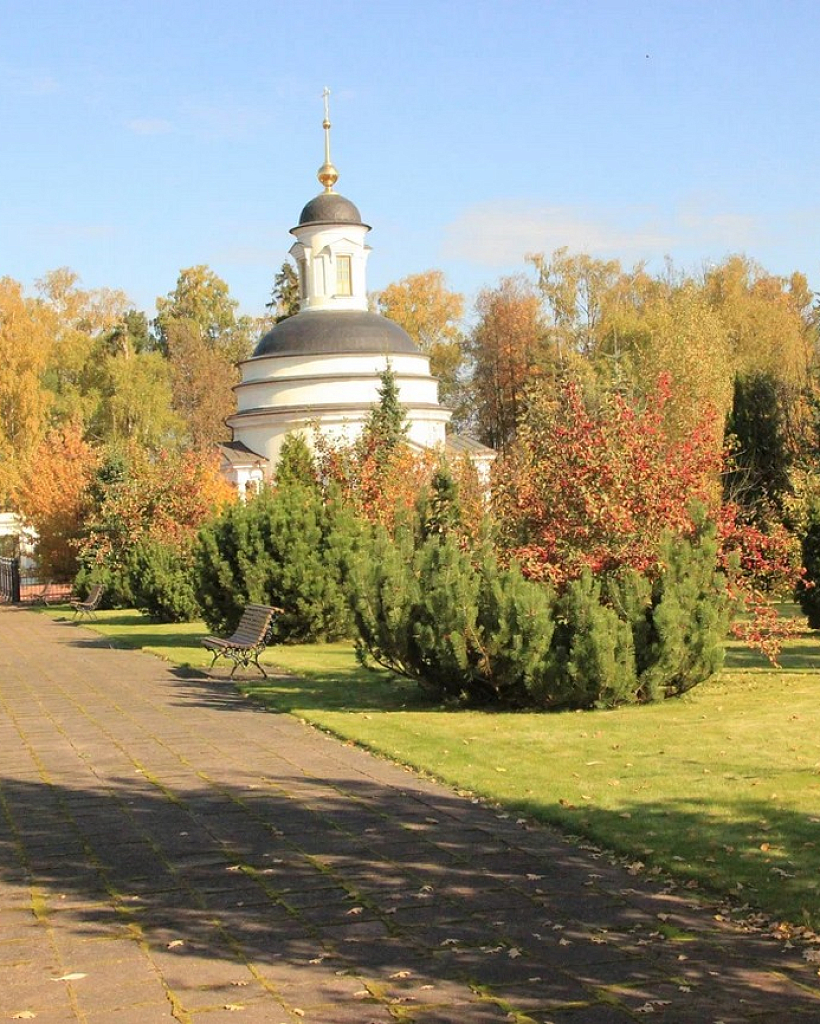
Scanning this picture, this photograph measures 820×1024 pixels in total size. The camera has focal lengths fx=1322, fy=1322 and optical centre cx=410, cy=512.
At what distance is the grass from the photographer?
6.99m

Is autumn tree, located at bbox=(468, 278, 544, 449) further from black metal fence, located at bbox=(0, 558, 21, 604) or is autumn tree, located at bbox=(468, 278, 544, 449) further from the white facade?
black metal fence, located at bbox=(0, 558, 21, 604)

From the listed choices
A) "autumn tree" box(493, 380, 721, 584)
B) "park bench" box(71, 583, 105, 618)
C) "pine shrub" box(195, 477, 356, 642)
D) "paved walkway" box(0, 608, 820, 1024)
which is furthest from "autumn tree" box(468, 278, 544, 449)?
"paved walkway" box(0, 608, 820, 1024)

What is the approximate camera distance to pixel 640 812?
26.5 ft

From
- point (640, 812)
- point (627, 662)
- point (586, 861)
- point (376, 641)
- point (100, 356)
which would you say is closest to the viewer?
point (586, 861)

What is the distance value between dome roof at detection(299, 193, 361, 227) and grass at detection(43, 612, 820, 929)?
4440cm

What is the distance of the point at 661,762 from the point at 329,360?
45.6 m

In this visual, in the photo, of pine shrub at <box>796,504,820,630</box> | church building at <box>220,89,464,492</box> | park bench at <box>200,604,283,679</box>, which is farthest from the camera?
church building at <box>220,89,464,492</box>

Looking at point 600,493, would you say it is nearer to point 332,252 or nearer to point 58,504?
point 58,504

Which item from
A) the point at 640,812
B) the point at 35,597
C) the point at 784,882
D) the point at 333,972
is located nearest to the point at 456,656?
the point at 640,812

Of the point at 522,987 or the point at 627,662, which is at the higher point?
the point at 627,662

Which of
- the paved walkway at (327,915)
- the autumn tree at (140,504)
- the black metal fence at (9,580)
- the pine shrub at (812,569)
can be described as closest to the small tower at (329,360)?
the black metal fence at (9,580)

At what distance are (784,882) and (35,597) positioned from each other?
3866 centimetres

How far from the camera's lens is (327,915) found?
243 inches

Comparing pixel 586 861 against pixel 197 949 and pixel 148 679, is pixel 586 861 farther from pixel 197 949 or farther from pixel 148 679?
pixel 148 679
